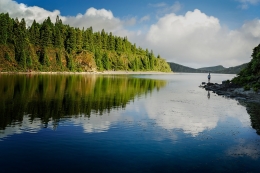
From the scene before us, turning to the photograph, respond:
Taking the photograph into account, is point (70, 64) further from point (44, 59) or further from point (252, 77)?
point (252, 77)

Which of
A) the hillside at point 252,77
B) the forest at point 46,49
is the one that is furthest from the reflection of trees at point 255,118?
the forest at point 46,49

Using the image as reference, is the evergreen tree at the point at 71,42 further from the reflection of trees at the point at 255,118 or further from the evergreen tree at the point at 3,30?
the reflection of trees at the point at 255,118

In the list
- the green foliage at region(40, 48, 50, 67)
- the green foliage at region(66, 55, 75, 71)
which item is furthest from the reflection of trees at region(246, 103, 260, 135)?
the green foliage at region(66, 55, 75, 71)

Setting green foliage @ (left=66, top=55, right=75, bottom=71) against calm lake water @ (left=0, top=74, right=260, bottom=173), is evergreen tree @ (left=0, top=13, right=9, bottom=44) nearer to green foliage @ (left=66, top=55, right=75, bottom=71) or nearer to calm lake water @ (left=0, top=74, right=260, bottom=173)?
green foliage @ (left=66, top=55, right=75, bottom=71)

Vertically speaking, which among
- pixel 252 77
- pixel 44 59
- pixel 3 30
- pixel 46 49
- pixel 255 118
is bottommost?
pixel 255 118

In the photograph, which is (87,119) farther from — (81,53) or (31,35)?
(81,53)

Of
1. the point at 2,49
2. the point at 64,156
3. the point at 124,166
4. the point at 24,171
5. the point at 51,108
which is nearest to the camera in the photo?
the point at 24,171

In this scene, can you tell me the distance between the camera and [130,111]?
29.6 m

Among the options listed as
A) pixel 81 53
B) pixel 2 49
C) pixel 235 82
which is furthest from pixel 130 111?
pixel 81 53

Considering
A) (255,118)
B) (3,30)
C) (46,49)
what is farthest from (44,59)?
(255,118)

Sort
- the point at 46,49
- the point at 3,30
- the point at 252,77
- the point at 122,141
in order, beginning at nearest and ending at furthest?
the point at 122,141, the point at 252,77, the point at 3,30, the point at 46,49

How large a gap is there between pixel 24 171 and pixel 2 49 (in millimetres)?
120770

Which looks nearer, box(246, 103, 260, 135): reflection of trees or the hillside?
box(246, 103, 260, 135): reflection of trees

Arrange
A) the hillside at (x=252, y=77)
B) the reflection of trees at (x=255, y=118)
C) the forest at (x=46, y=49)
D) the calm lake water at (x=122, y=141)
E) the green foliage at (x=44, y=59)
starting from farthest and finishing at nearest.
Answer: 1. the green foliage at (x=44, y=59)
2. the forest at (x=46, y=49)
3. the hillside at (x=252, y=77)
4. the reflection of trees at (x=255, y=118)
5. the calm lake water at (x=122, y=141)
